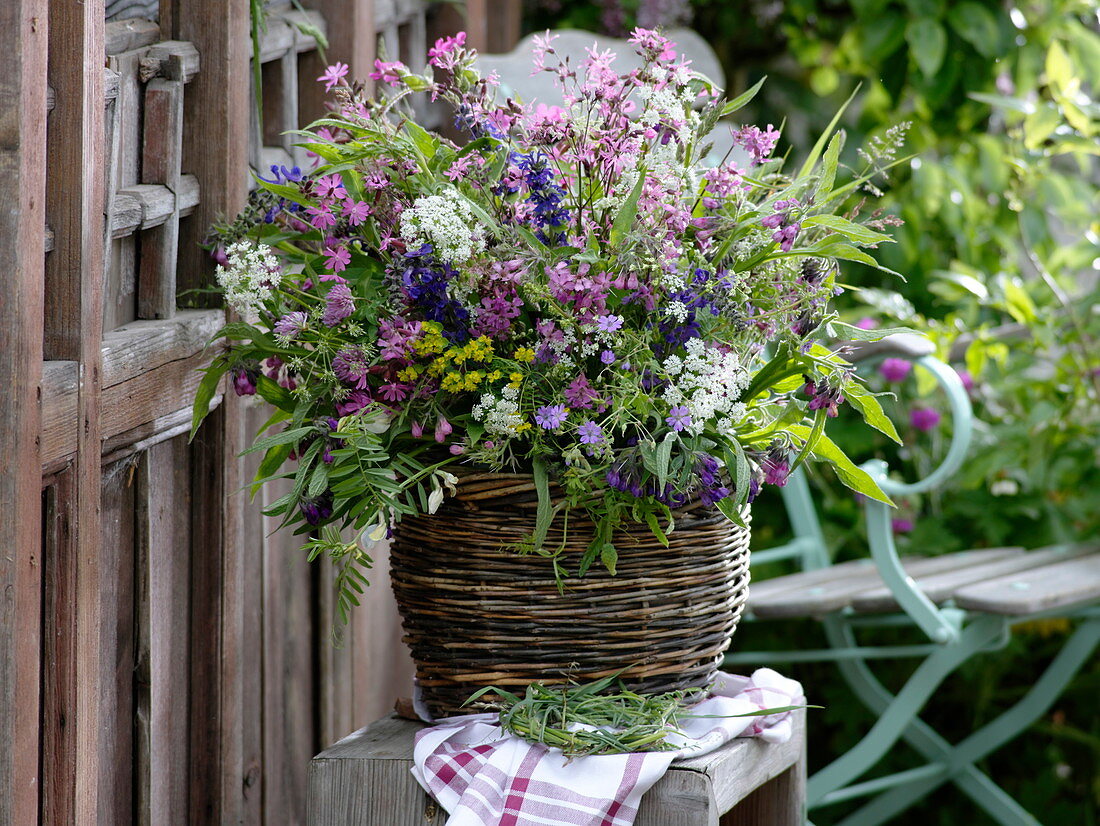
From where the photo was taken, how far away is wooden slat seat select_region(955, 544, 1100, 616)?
181 cm

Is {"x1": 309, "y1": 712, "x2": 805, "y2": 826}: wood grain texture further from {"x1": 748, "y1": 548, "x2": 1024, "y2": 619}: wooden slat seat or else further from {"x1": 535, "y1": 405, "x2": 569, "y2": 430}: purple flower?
{"x1": 748, "y1": 548, "x2": 1024, "y2": 619}: wooden slat seat

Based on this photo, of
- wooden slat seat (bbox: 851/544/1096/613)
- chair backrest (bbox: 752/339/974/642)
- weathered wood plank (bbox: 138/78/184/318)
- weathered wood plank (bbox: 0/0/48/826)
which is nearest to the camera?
weathered wood plank (bbox: 0/0/48/826)

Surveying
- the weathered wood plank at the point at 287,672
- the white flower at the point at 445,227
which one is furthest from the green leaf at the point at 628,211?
the weathered wood plank at the point at 287,672

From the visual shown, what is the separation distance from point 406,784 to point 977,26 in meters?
2.11

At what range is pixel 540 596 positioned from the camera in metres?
1.07

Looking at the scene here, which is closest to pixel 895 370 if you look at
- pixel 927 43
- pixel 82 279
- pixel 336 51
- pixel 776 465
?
pixel 927 43

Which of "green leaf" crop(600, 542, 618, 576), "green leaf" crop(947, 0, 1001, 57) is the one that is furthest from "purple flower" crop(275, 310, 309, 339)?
"green leaf" crop(947, 0, 1001, 57)

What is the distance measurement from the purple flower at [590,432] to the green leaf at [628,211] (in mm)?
167

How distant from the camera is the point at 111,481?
1.11 m

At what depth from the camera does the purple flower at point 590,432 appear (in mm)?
978

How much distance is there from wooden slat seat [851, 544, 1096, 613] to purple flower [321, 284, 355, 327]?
1193mm

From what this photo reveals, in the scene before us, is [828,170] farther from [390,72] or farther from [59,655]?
→ [59,655]

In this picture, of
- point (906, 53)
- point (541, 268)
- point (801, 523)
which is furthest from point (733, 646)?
point (541, 268)

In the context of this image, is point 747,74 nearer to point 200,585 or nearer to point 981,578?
point 981,578
